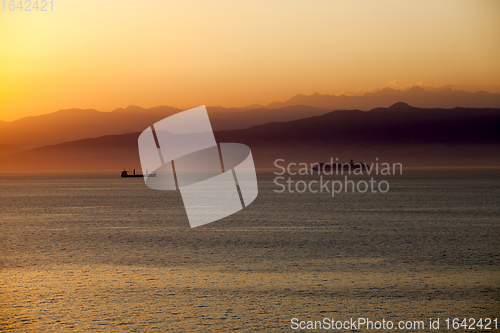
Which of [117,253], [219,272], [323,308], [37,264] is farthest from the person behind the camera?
[117,253]

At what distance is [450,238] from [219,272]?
18.6 meters

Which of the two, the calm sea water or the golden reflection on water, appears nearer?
the golden reflection on water

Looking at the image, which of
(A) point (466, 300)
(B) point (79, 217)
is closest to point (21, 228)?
(B) point (79, 217)

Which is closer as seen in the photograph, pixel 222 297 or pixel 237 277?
pixel 222 297

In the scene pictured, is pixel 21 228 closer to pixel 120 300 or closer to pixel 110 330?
pixel 120 300

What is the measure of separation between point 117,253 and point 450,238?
20.8 m

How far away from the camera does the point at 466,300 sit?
16047 mm

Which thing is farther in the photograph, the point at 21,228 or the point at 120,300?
the point at 21,228

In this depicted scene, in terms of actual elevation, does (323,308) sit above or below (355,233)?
above

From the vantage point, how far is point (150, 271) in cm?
2078

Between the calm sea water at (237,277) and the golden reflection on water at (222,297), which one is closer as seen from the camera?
the golden reflection on water at (222,297)

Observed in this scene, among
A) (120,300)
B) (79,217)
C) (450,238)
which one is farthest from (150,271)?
(79,217)

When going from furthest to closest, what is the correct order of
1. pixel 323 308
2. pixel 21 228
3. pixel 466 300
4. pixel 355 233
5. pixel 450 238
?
pixel 21 228 < pixel 355 233 < pixel 450 238 < pixel 466 300 < pixel 323 308

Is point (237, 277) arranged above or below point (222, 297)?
below
